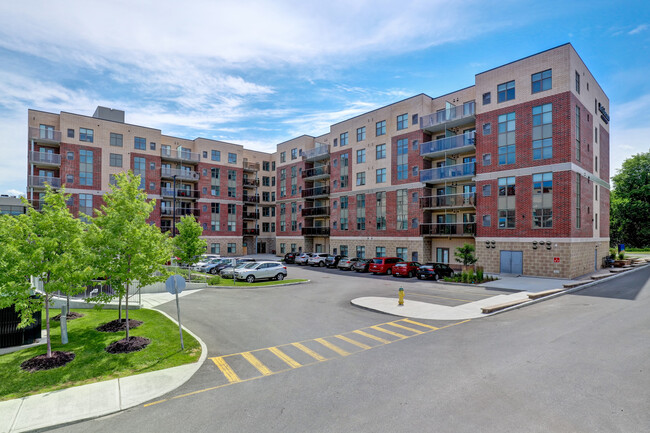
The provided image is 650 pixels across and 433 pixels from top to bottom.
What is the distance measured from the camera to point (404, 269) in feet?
98.8

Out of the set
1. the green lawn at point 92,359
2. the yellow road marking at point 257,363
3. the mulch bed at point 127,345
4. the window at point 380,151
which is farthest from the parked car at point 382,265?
the mulch bed at point 127,345

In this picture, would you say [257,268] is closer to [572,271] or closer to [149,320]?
[149,320]

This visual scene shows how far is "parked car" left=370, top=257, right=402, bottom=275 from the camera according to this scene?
32.4 metres

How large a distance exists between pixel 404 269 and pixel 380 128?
20004mm

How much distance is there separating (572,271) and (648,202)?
44726 millimetres

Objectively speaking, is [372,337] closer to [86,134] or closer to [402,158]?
[402,158]

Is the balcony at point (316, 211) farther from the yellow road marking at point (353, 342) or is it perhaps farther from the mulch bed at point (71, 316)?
the yellow road marking at point (353, 342)

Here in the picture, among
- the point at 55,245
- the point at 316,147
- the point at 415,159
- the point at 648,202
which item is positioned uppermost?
the point at 316,147

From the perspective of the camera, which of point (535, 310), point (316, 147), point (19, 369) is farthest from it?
point (316, 147)

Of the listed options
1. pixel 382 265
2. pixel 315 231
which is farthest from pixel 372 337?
pixel 315 231

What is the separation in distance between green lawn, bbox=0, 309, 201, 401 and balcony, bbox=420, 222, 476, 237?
27703 millimetres

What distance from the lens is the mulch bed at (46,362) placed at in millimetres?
9320

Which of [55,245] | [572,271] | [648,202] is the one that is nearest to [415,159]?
[572,271]

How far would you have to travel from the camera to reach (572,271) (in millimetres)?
27047
